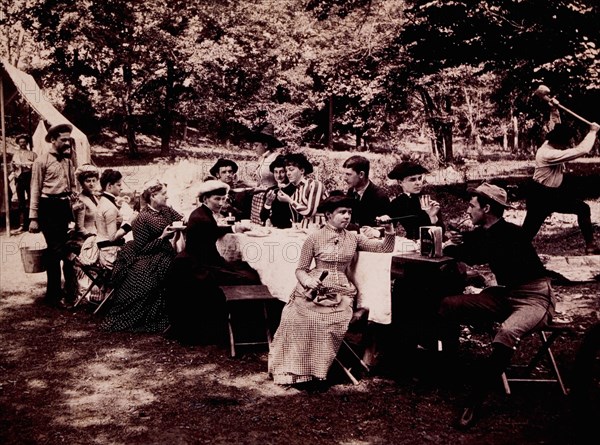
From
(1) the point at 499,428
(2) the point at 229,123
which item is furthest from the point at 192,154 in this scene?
(1) the point at 499,428

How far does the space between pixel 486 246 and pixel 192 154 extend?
17.4 metres

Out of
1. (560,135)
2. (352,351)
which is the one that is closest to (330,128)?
(560,135)

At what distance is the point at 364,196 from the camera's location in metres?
5.42

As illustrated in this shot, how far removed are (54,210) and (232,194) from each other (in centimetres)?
198

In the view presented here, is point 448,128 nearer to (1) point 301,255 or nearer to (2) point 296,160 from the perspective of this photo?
(2) point 296,160

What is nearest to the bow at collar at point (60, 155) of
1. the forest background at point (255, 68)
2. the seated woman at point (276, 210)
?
the seated woman at point (276, 210)

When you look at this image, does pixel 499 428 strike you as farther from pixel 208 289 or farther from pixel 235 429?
pixel 208 289

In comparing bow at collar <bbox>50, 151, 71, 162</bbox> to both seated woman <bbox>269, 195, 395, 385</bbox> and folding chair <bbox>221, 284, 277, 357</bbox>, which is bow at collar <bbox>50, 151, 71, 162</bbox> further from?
seated woman <bbox>269, 195, 395, 385</bbox>

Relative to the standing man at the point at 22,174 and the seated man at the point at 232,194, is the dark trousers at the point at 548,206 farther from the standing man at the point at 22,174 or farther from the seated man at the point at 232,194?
the standing man at the point at 22,174

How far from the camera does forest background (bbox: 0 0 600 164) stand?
14.3 meters

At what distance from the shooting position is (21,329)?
5.85 metres

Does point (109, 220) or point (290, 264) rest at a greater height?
point (109, 220)

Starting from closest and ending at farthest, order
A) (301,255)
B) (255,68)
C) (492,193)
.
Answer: (492,193) < (301,255) < (255,68)

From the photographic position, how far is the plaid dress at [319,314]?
429cm
